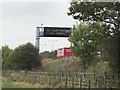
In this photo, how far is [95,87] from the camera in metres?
15.4

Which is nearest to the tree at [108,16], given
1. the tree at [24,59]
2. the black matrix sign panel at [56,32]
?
the tree at [24,59]

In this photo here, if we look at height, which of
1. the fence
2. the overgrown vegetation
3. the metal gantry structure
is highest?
the metal gantry structure

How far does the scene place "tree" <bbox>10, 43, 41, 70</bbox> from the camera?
30.4 metres

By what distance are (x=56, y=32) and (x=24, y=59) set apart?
814cm

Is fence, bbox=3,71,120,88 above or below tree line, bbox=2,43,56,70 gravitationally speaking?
below

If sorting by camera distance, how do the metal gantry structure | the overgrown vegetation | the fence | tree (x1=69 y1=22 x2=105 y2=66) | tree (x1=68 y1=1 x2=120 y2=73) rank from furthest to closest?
the metal gantry structure < the overgrown vegetation < tree (x1=69 y1=22 x2=105 y2=66) < the fence < tree (x1=68 y1=1 x2=120 y2=73)

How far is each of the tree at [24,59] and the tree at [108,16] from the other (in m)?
16.3

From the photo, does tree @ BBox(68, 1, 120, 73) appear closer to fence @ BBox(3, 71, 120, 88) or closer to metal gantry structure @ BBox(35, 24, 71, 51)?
fence @ BBox(3, 71, 120, 88)

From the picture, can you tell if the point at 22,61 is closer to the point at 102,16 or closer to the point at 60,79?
the point at 60,79

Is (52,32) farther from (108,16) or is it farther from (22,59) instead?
(108,16)

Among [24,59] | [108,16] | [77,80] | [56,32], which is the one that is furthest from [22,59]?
[108,16]

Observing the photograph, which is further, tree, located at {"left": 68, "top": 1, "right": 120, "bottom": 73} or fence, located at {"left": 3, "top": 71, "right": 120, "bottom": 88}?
fence, located at {"left": 3, "top": 71, "right": 120, "bottom": 88}

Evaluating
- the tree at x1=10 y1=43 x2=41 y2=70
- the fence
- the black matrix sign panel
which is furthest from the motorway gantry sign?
the fence

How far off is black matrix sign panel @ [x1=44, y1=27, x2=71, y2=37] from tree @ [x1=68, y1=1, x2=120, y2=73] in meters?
22.6
